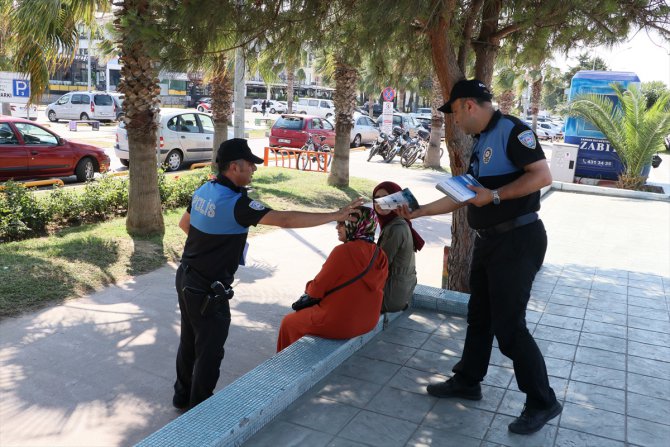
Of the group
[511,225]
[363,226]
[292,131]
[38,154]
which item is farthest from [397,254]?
[292,131]

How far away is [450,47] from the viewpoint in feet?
17.7

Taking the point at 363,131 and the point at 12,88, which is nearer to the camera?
the point at 12,88

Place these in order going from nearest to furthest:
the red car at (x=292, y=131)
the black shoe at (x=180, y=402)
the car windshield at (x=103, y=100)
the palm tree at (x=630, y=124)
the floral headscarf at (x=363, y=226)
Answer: the floral headscarf at (x=363, y=226), the black shoe at (x=180, y=402), the palm tree at (x=630, y=124), the red car at (x=292, y=131), the car windshield at (x=103, y=100)

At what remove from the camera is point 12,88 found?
1505 centimetres

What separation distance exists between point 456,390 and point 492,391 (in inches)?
12.2

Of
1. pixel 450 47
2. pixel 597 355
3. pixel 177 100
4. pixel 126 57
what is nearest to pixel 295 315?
pixel 597 355

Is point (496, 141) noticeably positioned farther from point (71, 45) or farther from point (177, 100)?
point (177, 100)

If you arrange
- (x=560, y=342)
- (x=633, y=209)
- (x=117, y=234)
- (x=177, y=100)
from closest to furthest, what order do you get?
(x=560, y=342), (x=117, y=234), (x=633, y=209), (x=177, y=100)

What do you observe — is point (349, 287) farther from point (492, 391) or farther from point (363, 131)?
point (363, 131)

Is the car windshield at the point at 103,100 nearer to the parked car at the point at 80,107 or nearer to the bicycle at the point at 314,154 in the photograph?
→ the parked car at the point at 80,107

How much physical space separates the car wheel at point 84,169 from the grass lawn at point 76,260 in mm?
4514

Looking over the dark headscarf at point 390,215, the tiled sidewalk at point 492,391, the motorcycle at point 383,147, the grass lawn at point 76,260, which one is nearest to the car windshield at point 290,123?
the motorcycle at point 383,147

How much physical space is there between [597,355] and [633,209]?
34.7ft

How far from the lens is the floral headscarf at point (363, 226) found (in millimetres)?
4098
